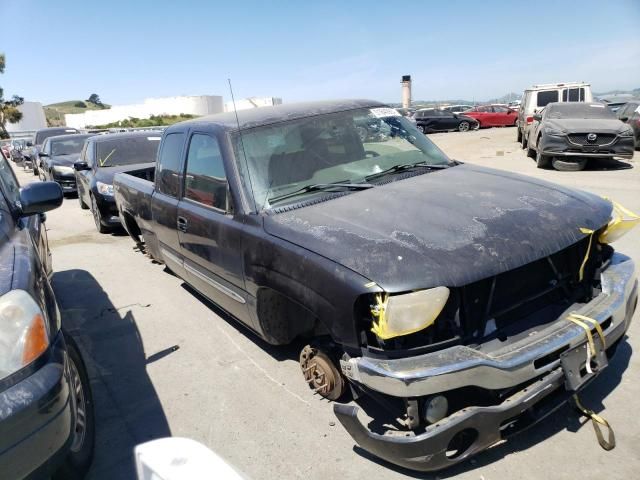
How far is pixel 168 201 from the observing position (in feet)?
13.7

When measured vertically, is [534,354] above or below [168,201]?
below

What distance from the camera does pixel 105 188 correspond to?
7.91 meters

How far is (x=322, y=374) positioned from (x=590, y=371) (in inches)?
56.2

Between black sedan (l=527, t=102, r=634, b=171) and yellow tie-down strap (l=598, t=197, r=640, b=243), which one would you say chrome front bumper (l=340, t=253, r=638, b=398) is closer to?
yellow tie-down strap (l=598, t=197, r=640, b=243)

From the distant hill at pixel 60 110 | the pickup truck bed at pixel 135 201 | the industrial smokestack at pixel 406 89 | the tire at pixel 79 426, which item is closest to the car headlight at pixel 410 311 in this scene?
the tire at pixel 79 426

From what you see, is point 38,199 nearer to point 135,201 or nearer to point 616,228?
point 135,201

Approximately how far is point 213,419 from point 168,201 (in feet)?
6.62

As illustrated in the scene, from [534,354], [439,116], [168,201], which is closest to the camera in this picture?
[534,354]

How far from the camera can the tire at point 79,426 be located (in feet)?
7.84

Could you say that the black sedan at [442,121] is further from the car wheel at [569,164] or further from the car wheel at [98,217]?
the car wheel at [98,217]

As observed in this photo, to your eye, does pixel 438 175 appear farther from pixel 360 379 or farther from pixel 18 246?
pixel 18 246

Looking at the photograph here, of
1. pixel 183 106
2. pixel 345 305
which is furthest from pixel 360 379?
pixel 183 106

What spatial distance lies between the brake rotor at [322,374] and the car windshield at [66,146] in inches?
520

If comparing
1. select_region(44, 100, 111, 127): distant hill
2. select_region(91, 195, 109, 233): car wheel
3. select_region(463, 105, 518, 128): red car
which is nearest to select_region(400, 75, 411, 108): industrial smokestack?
select_region(463, 105, 518, 128): red car
